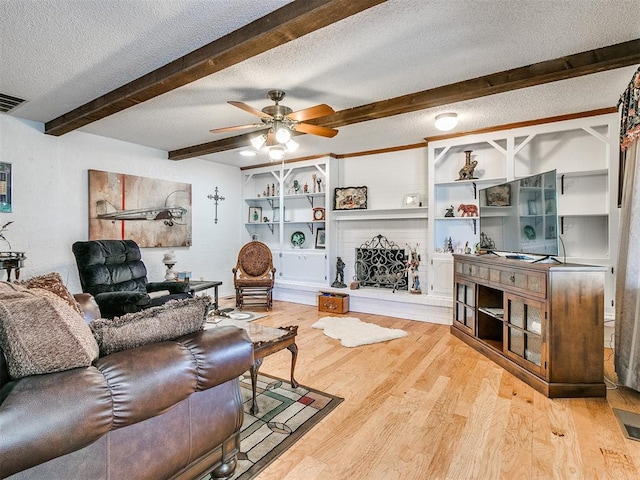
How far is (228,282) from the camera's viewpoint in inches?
242

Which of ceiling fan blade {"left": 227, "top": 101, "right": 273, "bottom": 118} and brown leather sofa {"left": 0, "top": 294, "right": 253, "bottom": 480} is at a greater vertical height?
ceiling fan blade {"left": 227, "top": 101, "right": 273, "bottom": 118}

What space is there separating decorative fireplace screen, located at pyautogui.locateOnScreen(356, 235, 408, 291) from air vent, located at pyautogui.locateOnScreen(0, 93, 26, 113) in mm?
4386

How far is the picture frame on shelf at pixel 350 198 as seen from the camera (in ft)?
17.3

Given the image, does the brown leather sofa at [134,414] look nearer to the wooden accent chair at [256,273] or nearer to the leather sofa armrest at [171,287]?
the leather sofa armrest at [171,287]

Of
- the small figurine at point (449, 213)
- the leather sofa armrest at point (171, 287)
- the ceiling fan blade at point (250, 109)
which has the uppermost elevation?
the ceiling fan blade at point (250, 109)

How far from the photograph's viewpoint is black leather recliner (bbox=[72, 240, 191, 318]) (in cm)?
317

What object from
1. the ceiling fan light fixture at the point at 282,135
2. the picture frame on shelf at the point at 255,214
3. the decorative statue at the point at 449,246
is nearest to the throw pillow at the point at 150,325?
the ceiling fan light fixture at the point at 282,135

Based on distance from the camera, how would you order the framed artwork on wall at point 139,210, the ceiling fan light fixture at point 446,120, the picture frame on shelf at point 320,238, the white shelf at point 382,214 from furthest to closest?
the picture frame on shelf at point 320,238 < the white shelf at point 382,214 < the framed artwork on wall at point 139,210 < the ceiling fan light fixture at point 446,120

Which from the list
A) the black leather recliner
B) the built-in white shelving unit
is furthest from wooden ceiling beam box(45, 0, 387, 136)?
the built-in white shelving unit

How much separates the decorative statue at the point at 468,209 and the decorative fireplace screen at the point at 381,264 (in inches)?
40.2

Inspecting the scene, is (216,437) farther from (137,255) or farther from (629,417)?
(137,255)

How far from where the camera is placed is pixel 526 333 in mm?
2754

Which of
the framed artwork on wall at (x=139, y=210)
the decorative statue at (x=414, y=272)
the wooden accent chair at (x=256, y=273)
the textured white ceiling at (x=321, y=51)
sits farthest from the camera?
the wooden accent chair at (x=256, y=273)

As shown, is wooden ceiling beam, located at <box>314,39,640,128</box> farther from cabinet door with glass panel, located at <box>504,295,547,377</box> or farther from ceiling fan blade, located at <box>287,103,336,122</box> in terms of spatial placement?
cabinet door with glass panel, located at <box>504,295,547,377</box>
